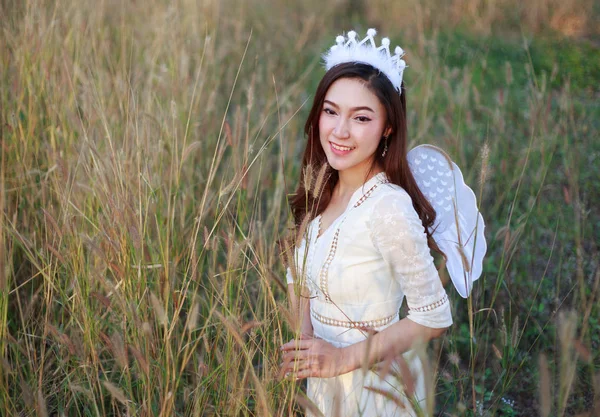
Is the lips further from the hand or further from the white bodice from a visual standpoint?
the hand

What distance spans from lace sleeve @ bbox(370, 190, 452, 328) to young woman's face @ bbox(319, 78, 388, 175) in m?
0.21

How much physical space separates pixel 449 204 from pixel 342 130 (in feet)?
1.28

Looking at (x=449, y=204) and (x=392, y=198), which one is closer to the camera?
(x=392, y=198)

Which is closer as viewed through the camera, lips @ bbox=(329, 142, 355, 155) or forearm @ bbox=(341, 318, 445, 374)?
forearm @ bbox=(341, 318, 445, 374)

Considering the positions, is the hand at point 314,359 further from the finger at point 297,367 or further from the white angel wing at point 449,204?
the white angel wing at point 449,204

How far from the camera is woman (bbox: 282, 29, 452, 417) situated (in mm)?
1770

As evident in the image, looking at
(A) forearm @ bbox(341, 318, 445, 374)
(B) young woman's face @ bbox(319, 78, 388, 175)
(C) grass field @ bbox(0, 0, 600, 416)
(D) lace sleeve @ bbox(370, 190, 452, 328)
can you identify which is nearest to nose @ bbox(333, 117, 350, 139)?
(B) young woman's face @ bbox(319, 78, 388, 175)

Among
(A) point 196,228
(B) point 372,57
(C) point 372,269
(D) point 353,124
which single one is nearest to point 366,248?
(C) point 372,269

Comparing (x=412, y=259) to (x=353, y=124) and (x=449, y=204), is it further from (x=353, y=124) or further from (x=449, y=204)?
(x=353, y=124)

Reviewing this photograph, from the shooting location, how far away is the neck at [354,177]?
6.56 feet

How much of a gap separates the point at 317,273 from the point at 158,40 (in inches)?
83.7

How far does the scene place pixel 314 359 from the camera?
1.74 meters

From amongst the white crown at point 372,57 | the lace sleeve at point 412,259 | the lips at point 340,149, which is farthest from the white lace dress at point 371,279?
the white crown at point 372,57

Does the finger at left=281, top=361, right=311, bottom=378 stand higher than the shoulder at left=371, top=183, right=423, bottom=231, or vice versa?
the shoulder at left=371, top=183, right=423, bottom=231
